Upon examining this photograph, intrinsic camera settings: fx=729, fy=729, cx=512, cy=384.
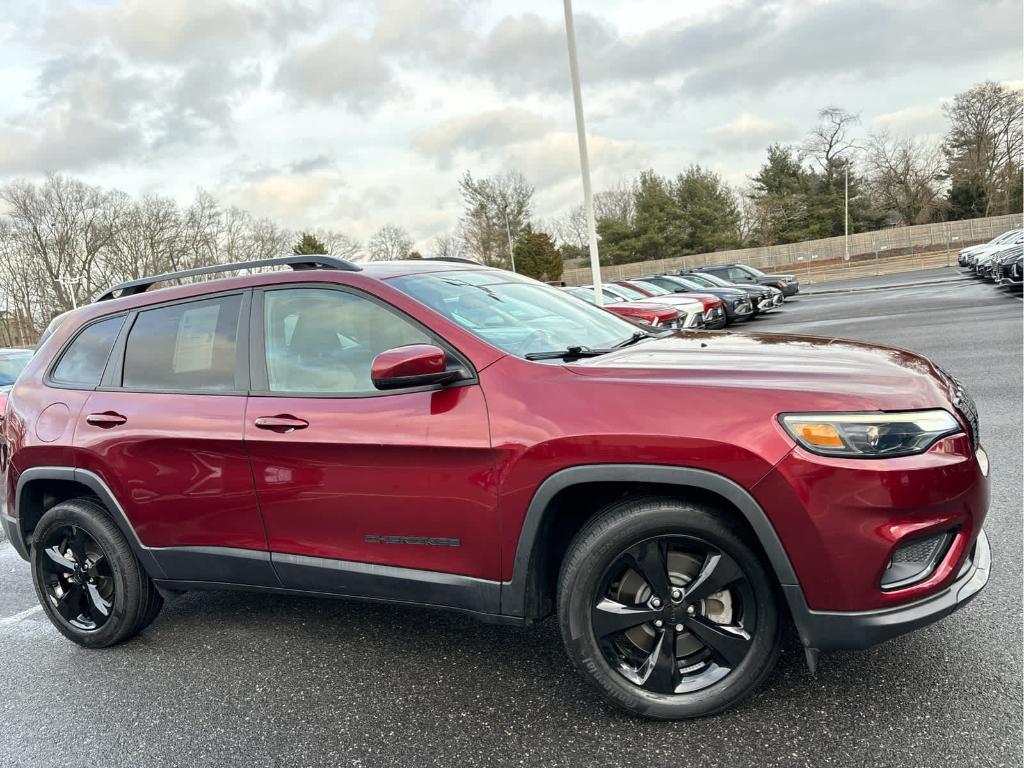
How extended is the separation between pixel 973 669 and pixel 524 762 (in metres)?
1.66

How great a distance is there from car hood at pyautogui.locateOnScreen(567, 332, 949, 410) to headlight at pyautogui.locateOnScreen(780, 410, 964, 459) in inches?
1.5

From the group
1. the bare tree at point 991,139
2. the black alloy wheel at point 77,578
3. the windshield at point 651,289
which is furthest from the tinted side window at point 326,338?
the bare tree at point 991,139

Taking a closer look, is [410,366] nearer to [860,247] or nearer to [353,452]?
[353,452]

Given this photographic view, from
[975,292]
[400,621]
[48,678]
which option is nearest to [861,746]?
[400,621]

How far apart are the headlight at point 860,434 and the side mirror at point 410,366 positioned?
116 cm

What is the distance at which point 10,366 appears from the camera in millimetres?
9109

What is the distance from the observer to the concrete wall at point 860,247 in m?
49.4

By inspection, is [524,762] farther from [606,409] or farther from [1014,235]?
[1014,235]

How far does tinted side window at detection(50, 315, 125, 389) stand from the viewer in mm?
3666

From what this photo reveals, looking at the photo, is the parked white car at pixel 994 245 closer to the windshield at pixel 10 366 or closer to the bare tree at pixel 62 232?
the windshield at pixel 10 366

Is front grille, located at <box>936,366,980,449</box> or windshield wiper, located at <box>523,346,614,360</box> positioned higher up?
windshield wiper, located at <box>523,346,614,360</box>

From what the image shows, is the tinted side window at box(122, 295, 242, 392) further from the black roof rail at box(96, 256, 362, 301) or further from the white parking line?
the white parking line

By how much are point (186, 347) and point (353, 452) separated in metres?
1.16

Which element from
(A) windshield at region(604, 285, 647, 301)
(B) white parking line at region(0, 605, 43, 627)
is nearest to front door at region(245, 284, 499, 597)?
(B) white parking line at region(0, 605, 43, 627)
